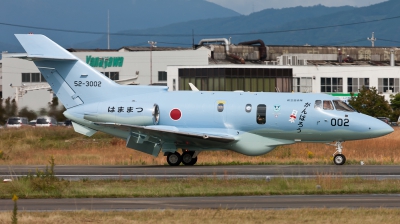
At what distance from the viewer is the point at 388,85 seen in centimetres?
9575

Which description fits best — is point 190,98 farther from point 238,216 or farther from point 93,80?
point 238,216

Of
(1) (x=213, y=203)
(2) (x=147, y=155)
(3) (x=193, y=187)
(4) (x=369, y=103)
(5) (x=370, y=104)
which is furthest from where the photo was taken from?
(5) (x=370, y=104)

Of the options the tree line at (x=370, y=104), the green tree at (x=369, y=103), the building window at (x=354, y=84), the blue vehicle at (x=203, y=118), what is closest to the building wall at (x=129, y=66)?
the building window at (x=354, y=84)

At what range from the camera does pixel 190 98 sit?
3250cm

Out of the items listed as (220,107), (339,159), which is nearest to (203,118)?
(220,107)

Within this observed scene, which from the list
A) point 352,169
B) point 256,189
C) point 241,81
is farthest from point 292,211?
point 241,81

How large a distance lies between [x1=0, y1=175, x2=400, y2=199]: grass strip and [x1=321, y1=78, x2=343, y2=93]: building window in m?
70.2

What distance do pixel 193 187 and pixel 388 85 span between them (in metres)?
76.9

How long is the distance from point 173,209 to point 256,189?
4.29 meters

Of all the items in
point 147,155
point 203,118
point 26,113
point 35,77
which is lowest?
point 147,155

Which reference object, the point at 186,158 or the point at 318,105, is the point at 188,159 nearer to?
the point at 186,158

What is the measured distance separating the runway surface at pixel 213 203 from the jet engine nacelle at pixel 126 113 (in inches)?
452

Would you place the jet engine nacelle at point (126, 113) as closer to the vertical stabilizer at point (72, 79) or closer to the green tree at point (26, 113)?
the vertical stabilizer at point (72, 79)

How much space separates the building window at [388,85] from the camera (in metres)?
95.4
